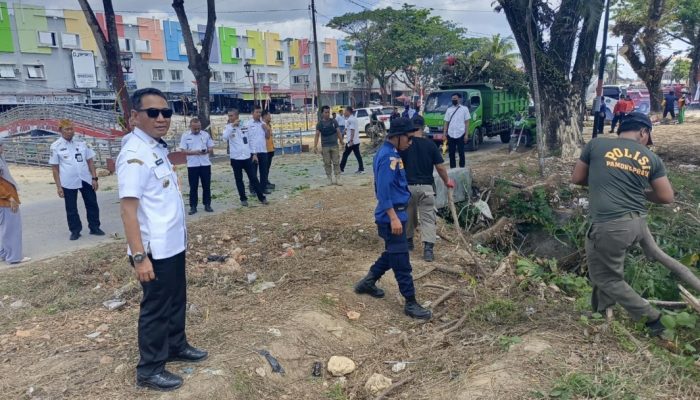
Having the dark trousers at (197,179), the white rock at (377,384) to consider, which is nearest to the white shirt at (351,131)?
the dark trousers at (197,179)

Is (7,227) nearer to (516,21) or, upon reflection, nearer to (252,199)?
(252,199)

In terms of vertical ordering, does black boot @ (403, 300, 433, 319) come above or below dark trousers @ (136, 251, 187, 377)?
below

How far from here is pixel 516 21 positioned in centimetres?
1065

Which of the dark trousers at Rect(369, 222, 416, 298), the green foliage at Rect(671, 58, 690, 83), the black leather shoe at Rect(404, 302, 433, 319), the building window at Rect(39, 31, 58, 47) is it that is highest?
the building window at Rect(39, 31, 58, 47)

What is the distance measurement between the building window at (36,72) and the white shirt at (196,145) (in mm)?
36276

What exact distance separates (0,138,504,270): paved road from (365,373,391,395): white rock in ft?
16.3

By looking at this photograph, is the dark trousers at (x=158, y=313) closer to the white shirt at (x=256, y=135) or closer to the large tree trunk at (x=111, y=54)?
the white shirt at (x=256, y=135)

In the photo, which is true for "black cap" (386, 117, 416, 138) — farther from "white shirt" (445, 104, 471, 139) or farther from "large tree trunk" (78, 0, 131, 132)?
"large tree trunk" (78, 0, 131, 132)

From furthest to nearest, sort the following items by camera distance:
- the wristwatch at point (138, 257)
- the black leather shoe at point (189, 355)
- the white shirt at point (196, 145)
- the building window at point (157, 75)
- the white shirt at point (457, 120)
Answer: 1. the building window at point (157, 75)
2. the white shirt at point (457, 120)
3. the white shirt at point (196, 145)
4. the black leather shoe at point (189, 355)
5. the wristwatch at point (138, 257)

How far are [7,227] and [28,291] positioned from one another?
1394 mm

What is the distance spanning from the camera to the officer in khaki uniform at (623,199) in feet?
11.5

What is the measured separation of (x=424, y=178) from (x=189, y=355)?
3.21m

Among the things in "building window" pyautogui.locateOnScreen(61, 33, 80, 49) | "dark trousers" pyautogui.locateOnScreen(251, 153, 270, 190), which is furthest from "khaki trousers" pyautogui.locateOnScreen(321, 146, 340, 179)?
"building window" pyautogui.locateOnScreen(61, 33, 80, 49)

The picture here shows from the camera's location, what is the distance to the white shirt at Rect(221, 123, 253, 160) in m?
8.49
